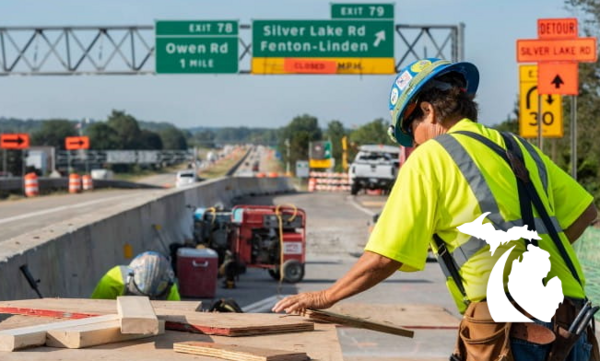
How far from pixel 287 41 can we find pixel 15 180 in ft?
47.2

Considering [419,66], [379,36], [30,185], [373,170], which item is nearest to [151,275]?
[419,66]

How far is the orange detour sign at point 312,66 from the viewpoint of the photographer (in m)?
37.4

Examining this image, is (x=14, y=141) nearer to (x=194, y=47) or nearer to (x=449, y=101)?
(x=194, y=47)

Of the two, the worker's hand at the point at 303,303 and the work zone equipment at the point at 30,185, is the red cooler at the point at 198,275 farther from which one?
the work zone equipment at the point at 30,185

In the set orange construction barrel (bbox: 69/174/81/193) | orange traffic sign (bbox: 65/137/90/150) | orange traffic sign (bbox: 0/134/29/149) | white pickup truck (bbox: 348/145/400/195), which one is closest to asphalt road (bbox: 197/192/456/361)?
white pickup truck (bbox: 348/145/400/195)

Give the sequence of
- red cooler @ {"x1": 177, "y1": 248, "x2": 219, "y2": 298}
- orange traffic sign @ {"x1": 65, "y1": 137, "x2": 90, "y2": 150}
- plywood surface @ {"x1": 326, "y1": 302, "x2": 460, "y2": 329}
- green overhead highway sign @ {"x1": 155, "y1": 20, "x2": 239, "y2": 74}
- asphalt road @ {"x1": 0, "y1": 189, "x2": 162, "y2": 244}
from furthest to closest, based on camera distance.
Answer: orange traffic sign @ {"x1": 65, "y1": 137, "x2": 90, "y2": 150}, green overhead highway sign @ {"x1": 155, "y1": 20, "x2": 239, "y2": 74}, asphalt road @ {"x1": 0, "y1": 189, "x2": 162, "y2": 244}, red cooler @ {"x1": 177, "y1": 248, "x2": 219, "y2": 298}, plywood surface @ {"x1": 326, "y1": 302, "x2": 460, "y2": 329}

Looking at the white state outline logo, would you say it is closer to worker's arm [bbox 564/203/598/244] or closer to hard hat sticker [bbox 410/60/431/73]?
worker's arm [bbox 564/203/598/244]

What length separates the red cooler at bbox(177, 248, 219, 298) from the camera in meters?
14.4

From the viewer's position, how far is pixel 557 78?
1764 centimetres

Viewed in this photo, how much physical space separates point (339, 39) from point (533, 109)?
1782cm

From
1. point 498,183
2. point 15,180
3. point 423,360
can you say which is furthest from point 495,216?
point 15,180

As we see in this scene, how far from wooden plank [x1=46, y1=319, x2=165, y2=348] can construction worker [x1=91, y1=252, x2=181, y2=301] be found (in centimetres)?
463

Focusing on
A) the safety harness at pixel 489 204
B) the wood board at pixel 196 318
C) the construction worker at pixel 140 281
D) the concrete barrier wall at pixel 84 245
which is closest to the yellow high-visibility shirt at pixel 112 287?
the construction worker at pixel 140 281

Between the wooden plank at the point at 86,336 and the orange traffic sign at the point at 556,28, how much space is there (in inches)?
541
